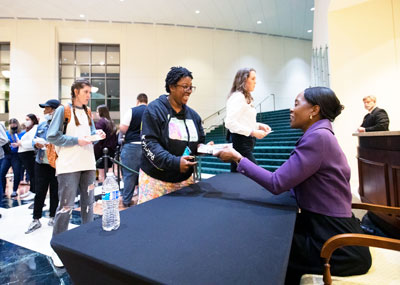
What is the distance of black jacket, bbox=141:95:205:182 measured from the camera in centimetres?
135

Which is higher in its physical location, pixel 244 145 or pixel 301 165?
pixel 244 145

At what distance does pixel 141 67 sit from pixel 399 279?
10.9m

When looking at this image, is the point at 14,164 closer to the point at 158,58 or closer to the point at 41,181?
the point at 41,181

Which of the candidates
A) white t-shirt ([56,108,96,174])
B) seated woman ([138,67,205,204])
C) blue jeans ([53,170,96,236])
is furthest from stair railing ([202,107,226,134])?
seated woman ([138,67,205,204])

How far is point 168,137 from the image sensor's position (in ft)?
4.77

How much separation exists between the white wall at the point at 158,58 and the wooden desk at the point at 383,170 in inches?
342

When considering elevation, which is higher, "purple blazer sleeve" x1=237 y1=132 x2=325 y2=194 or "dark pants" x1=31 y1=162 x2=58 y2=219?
"purple blazer sleeve" x1=237 y1=132 x2=325 y2=194

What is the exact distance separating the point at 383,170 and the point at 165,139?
2.47 meters

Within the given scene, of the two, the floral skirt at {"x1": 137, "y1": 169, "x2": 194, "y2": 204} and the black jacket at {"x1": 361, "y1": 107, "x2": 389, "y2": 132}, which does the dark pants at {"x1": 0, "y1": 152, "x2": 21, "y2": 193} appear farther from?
the black jacket at {"x1": 361, "y1": 107, "x2": 389, "y2": 132}

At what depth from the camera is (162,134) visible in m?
1.44

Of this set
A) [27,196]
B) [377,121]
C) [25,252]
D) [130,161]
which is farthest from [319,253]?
[27,196]

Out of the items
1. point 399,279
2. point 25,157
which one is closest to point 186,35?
point 25,157

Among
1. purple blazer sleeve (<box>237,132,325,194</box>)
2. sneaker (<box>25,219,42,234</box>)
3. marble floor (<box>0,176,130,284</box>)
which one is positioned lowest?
marble floor (<box>0,176,130,284</box>)

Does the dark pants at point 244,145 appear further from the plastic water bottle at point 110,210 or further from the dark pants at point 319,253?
the plastic water bottle at point 110,210
